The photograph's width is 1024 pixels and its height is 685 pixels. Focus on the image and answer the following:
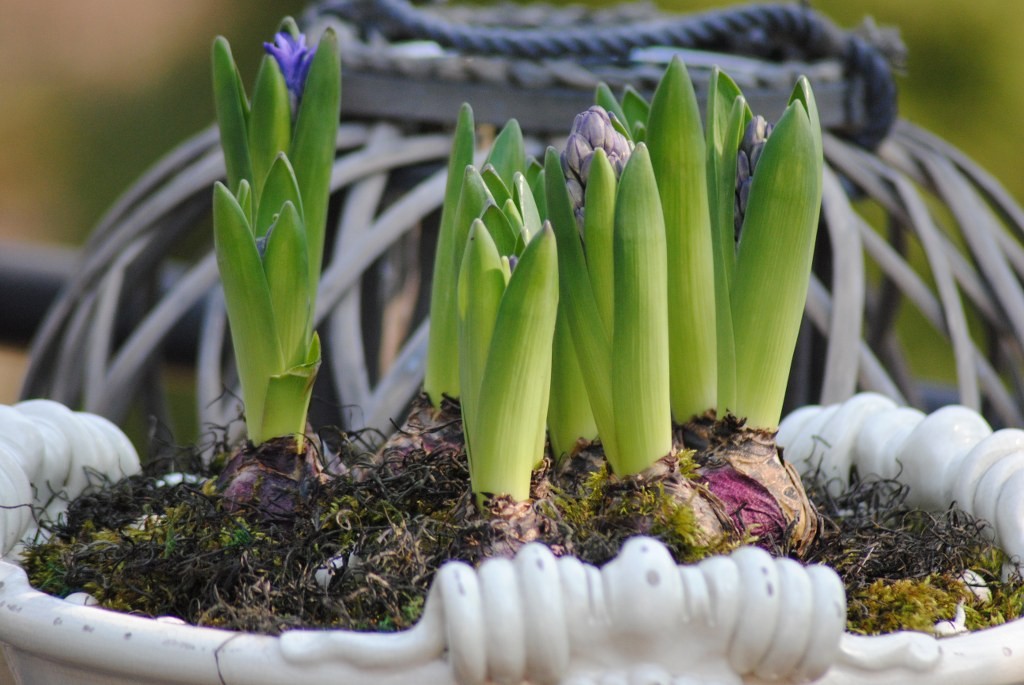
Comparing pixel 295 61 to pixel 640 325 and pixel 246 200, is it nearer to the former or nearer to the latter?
pixel 246 200

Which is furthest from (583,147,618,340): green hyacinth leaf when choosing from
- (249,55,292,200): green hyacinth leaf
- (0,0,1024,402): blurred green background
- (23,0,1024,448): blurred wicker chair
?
(0,0,1024,402): blurred green background

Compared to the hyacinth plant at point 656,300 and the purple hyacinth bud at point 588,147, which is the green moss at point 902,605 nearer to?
the hyacinth plant at point 656,300

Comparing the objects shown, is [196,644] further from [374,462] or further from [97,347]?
[97,347]

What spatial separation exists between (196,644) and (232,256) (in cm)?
20

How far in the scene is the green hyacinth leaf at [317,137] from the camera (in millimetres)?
593

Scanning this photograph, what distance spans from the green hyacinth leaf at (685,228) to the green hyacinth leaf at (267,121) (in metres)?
0.22

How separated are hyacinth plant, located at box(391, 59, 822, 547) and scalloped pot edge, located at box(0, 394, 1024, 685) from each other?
90 mm

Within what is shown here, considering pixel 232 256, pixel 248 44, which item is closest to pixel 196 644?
pixel 232 256

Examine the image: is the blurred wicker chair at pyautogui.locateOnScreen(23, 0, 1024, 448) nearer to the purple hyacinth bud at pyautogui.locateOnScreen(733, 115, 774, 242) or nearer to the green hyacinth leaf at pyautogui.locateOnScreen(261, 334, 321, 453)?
the green hyacinth leaf at pyautogui.locateOnScreen(261, 334, 321, 453)

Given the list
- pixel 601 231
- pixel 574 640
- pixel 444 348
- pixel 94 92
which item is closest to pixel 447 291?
pixel 444 348

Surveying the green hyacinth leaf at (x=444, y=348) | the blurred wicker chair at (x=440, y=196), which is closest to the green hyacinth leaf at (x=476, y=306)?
the green hyacinth leaf at (x=444, y=348)

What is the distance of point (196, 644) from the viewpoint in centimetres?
41

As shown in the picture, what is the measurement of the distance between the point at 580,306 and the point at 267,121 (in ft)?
0.76

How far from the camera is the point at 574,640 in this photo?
39 centimetres
